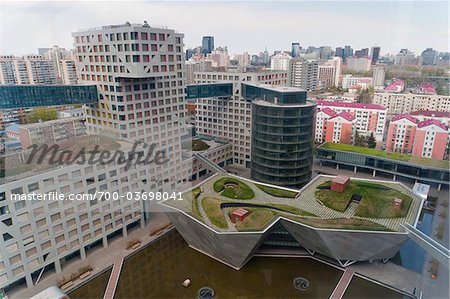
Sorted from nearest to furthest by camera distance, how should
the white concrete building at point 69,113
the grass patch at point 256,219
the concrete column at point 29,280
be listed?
1. the concrete column at point 29,280
2. the grass patch at point 256,219
3. the white concrete building at point 69,113

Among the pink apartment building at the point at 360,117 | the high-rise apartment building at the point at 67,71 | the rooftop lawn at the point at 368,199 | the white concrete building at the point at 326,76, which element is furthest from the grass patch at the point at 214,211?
the white concrete building at the point at 326,76

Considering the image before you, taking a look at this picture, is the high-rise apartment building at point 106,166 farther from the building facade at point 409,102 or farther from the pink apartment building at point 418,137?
the building facade at point 409,102

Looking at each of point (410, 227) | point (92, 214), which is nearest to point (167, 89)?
point (92, 214)

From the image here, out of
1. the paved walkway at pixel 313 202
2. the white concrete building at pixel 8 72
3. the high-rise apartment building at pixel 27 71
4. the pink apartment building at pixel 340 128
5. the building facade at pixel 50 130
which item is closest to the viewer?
the paved walkway at pixel 313 202

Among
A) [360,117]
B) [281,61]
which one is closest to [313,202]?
[360,117]

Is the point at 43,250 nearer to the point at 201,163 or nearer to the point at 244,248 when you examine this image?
the point at 244,248

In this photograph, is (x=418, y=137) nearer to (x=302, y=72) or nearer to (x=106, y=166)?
(x=106, y=166)
